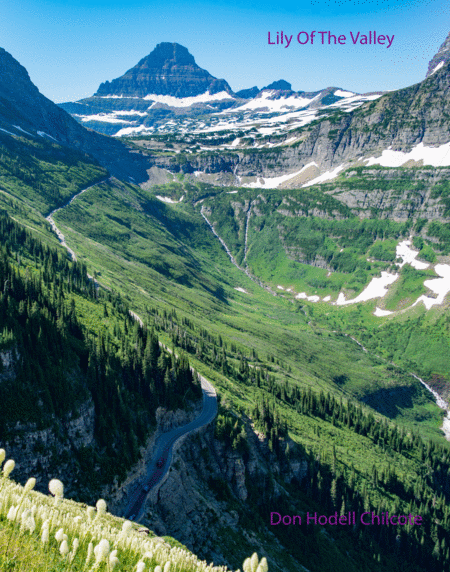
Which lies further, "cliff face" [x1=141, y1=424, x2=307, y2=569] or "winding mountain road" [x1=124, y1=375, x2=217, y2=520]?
"cliff face" [x1=141, y1=424, x2=307, y2=569]

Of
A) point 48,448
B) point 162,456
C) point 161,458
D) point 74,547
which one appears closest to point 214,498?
point 162,456

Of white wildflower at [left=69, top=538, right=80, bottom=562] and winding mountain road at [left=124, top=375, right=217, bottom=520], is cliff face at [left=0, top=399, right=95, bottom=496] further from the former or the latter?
white wildflower at [left=69, top=538, right=80, bottom=562]

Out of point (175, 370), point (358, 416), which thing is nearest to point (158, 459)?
point (175, 370)

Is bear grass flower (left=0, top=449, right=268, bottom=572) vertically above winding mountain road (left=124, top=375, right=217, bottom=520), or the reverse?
bear grass flower (left=0, top=449, right=268, bottom=572)

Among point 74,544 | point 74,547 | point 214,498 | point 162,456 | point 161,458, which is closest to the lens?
point 74,547

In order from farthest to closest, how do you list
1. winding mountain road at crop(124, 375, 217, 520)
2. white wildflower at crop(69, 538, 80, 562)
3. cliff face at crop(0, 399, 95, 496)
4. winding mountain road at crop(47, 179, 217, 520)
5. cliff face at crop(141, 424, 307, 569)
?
cliff face at crop(141, 424, 307, 569)
winding mountain road at crop(47, 179, 217, 520)
winding mountain road at crop(124, 375, 217, 520)
cliff face at crop(0, 399, 95, 496)
white wildflower at crop(69, 538, 80, 562)

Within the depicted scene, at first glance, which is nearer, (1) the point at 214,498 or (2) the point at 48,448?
(2) the point at 48,448

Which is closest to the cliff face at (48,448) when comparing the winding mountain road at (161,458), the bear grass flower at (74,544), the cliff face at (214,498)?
the winding mountain road at (161,458)

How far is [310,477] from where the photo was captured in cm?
9044

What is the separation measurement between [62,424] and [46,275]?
63087mm

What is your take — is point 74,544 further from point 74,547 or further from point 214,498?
point 214,498

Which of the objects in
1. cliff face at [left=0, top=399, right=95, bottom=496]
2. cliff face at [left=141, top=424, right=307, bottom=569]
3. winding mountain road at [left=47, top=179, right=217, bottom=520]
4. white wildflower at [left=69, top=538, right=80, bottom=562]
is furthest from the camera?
cliff face at [left=141, top=424, right=307, bottom=569]

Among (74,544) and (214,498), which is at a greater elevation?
(74,544)

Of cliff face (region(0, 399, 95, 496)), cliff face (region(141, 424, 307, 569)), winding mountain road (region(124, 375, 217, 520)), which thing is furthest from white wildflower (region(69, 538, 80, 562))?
cliff face (region(141, 424, 307, 569))
